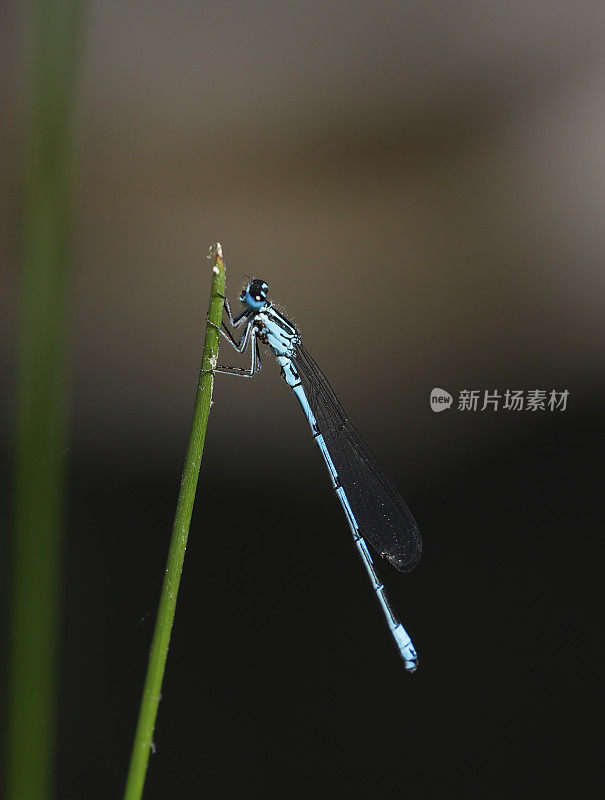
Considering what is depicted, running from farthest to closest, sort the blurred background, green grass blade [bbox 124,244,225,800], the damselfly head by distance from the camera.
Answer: the blurred background < the damselfly head < green grass blade [bbox 124,244,225,800]

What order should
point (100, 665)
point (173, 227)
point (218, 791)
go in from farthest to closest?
point (173, 227)
point (100, 665)
point (218, 791)

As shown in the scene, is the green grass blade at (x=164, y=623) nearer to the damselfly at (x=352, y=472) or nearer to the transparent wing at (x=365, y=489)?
the damselfly at (x=352, y=472)

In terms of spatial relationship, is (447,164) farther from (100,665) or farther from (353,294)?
(100,665)

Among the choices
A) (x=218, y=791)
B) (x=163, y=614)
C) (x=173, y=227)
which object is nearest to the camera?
(x=163, y=614)

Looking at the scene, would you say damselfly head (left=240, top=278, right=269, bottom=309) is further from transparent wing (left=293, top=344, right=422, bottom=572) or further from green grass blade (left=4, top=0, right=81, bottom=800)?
green grass blade (left=4, top=0, right=81, bottom=800)

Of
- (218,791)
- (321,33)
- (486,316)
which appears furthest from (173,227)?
(218,791)

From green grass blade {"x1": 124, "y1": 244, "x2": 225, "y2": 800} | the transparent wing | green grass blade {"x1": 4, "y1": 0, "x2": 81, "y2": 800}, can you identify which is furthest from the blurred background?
green grass blade {"x1": 124, "y1": 244, "x2": 225, "y2": 800}

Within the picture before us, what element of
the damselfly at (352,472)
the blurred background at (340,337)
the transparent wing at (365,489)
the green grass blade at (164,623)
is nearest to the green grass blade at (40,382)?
the green grass blade at (164,623)

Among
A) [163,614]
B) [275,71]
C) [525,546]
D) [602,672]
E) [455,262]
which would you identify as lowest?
[602,672]
